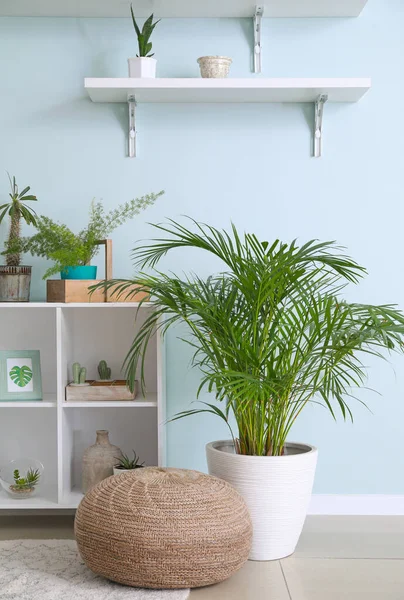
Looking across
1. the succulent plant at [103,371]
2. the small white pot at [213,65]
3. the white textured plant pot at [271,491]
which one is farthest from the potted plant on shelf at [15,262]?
the white textured plant pot at [271,491]

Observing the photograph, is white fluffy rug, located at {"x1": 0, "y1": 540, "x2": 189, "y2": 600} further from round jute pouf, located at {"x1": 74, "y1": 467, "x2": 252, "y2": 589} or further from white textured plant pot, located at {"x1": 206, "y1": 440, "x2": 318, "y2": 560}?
white textured plant pot, located at {"x1": 206, "y1": 440, "x2": 318, "y2": 560}

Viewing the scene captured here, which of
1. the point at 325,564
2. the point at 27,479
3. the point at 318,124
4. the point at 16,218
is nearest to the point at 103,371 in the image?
the point at 27,479

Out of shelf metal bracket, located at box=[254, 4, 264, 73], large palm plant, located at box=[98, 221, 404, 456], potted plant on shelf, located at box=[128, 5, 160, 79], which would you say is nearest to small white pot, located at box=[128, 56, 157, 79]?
potted plant on shelf, located at box=[128, 5, 160, 79]

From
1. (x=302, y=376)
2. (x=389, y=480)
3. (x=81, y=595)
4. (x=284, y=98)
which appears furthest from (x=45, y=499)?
(x=284, y=98)

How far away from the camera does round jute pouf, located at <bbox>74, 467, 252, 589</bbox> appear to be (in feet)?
7.41

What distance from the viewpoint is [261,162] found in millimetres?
3201

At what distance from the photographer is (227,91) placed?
301cm

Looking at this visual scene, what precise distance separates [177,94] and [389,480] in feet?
6.05

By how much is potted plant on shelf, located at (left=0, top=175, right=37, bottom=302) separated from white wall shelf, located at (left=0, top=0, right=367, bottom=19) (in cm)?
73

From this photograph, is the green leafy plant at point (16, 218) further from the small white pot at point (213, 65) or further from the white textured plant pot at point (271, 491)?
the white textured plant pot at point (271, 491)

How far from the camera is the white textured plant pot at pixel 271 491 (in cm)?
257

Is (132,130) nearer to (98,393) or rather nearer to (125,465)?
(98,393)

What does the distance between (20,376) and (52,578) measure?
34.3 inches

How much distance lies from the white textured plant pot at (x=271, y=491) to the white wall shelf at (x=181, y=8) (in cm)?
178
